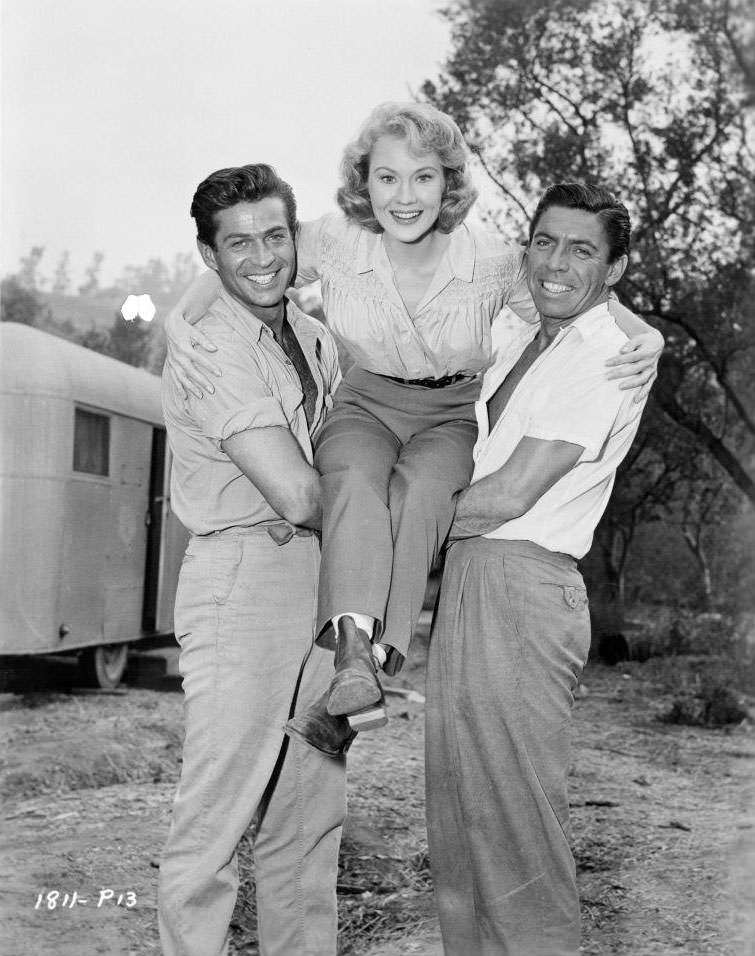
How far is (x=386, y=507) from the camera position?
251 centimetres

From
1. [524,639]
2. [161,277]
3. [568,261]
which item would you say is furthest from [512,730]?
[161,277]

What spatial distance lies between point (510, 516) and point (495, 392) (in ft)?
1.40

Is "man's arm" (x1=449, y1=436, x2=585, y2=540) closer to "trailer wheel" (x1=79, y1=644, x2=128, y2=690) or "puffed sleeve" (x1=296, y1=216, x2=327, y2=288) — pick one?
"puffed sleeve" (x1=296, y1=216, x2=327, y2=288)

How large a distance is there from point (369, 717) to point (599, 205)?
1.37m

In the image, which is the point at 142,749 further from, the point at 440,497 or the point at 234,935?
the point at 440,497

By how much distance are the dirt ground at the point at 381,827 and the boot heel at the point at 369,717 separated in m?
2.21

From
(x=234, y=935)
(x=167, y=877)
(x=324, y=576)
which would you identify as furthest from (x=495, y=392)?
(x=234, y=935)

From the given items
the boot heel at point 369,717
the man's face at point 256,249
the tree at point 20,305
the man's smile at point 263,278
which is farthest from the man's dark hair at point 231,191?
the tree at point 20,305

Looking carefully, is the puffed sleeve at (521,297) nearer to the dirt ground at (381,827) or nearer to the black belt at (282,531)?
the black belt at (282,531)

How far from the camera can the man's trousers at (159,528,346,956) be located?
2648 millimetres

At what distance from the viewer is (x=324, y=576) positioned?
2471 millimetres

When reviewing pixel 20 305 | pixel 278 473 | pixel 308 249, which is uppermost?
pixel 20 305

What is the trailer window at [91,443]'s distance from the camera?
7.08 metres

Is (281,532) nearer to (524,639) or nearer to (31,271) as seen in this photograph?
(524,639)
